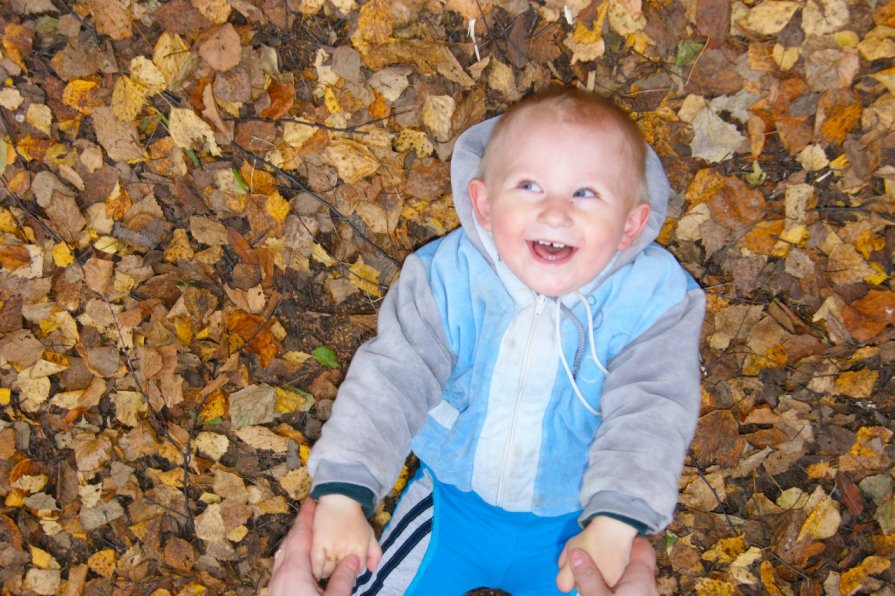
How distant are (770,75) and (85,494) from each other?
3.40 metres

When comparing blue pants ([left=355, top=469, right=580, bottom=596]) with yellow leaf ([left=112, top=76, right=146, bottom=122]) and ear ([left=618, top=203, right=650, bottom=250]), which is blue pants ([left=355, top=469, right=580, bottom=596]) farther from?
yellow leaf ([left=112, top=76, right=146, bottom=122])

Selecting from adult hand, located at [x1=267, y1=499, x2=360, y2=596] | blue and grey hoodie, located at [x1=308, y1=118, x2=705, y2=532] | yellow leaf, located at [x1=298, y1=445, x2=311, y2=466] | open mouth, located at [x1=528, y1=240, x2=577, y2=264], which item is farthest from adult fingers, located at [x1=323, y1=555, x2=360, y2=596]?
open mouth, located at [x1=528, y1=240, x2=577, y2=264]

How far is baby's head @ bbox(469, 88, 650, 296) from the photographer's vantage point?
2326 mm

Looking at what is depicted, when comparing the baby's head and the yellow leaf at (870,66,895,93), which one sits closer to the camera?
the baby's head

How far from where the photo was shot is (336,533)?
2293 mm

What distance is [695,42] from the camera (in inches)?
109

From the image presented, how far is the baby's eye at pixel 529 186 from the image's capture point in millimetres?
2371

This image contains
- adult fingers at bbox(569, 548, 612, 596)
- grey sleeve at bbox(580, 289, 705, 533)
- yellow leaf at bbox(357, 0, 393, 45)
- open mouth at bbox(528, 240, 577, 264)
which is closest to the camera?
adult fingers at bbox(569, 548, 612, 596)

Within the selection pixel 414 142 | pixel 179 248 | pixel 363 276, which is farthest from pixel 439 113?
pixel 179 248

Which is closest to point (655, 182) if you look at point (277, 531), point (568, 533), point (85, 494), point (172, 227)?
point (568, 533)

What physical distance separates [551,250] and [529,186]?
0.76 ft

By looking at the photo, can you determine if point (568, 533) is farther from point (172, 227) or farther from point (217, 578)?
point (172, 227)

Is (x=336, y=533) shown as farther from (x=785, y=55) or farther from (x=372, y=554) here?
(x=785, y=55)

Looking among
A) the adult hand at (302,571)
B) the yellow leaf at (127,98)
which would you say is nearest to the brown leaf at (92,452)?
the adult hand at (302,571)
